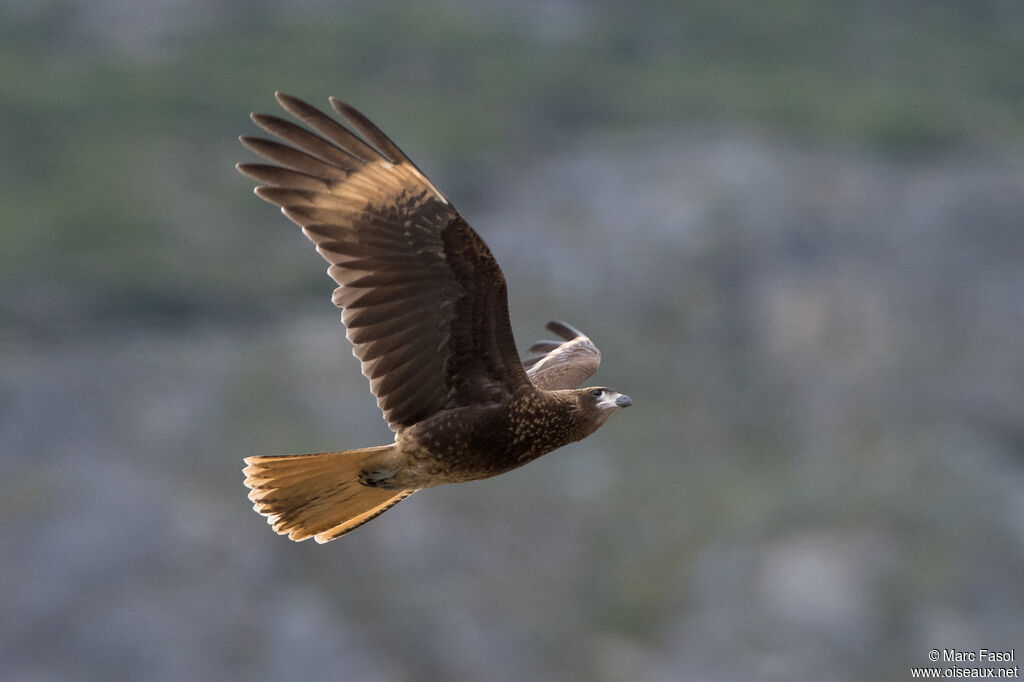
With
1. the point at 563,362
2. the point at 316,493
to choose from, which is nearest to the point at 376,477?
the point at 316,493

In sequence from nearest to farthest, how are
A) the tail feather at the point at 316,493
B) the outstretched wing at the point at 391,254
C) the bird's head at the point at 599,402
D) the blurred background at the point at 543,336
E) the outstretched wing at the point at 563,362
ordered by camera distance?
the outstretched wing at the point at 391,254 < the tail feather at the point at 316,493 < the bird's head at the point at 599,402 < the outstretched wing at the point at 563,362 < the blurred background at the point at 543,336

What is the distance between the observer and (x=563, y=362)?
29.3ft

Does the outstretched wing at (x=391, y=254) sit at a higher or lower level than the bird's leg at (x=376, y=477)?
higher

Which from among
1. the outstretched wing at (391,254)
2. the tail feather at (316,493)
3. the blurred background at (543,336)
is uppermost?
the outstretched wing at (391,254)

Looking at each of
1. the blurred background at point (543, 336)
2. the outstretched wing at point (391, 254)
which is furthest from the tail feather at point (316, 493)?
the blurred background at point (543, 336)

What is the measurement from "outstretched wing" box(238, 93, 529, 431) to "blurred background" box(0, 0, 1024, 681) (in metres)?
16.5

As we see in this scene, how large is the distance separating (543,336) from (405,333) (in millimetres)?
18989

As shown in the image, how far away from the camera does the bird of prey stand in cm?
713

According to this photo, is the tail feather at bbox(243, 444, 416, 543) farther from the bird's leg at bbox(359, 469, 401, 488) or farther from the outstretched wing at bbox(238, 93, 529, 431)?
the outstretched wing at bbox(238, 93, 529, 431)

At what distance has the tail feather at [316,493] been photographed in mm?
7383

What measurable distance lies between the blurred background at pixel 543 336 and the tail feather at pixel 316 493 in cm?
1585

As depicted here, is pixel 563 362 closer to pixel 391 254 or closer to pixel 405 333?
pixel 405 333

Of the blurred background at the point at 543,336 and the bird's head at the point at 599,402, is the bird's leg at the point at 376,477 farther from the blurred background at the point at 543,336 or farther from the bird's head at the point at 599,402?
the blurred background at the point at 543,336

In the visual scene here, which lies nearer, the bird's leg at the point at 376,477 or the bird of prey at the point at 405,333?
the bird of prey at the point at 405,333
